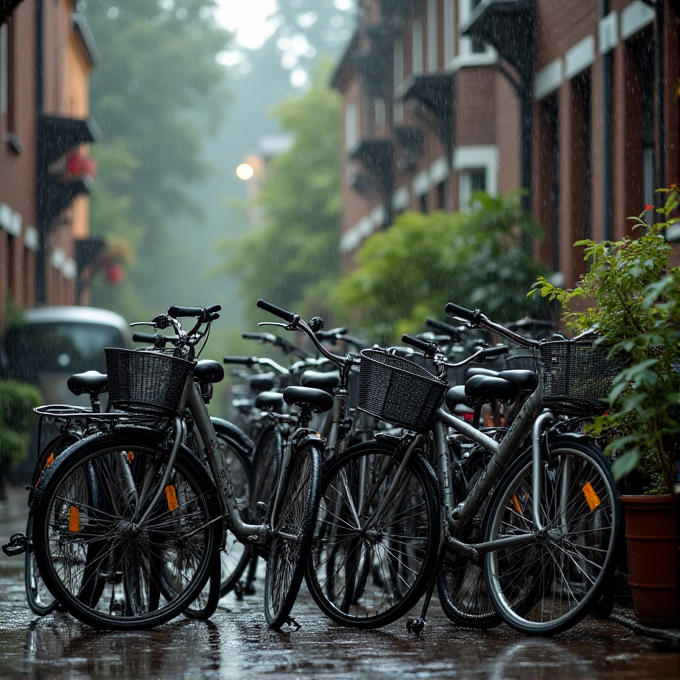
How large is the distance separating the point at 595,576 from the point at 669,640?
1.63 feet

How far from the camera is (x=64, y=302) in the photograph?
102ft

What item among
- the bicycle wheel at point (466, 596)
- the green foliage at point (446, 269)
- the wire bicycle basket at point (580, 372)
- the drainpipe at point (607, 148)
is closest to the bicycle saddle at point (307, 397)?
the bicycle wheel at point (466, 596)

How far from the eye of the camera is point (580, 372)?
17.5 feet

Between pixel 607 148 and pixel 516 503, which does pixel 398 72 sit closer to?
pixel 607 148

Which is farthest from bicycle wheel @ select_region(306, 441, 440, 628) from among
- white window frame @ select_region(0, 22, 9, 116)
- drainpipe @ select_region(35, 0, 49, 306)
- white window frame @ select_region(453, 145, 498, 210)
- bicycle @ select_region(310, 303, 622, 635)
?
drainpipe @ select_region(35, 0, 49, 306)

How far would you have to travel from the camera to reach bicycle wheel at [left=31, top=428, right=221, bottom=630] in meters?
5.71

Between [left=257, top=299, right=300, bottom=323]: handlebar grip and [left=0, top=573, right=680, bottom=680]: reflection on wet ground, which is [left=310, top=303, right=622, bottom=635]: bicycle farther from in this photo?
[left=257, top=299, right=300, bottom=323]: handlebar grip

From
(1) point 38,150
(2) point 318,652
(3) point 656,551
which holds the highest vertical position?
Result: (1) point 38,150

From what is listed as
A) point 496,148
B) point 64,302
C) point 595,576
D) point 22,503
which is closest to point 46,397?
point 22,503

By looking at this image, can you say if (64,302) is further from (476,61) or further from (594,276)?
(594,276)

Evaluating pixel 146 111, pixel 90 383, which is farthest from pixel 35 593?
pixel 146 111

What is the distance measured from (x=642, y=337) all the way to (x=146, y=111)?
47593 mm

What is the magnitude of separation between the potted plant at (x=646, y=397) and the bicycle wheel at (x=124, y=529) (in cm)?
174

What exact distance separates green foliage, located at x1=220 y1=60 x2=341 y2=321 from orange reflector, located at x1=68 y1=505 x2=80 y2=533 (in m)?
40.4
